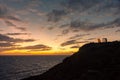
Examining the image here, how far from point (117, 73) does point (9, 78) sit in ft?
333

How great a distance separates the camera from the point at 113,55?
204ft

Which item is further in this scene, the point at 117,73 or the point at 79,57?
the point at 79,57

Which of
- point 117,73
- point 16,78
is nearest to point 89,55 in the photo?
point 117,73

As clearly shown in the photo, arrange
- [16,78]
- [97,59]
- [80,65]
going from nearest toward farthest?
[97,59], [80,65], [16,78]

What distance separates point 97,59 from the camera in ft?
210

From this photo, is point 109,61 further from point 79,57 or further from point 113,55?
point 79,57

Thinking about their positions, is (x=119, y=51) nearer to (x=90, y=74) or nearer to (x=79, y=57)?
(x=79, y=57)

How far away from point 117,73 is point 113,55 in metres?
19.1

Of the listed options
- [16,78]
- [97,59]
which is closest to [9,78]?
[16,78]

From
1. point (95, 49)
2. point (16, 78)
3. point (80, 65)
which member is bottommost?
point (16, 78)

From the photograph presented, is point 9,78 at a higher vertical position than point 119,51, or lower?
lower

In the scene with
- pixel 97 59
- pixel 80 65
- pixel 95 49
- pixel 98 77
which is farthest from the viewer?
pixel 95 49

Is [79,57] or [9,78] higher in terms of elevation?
[79,57]

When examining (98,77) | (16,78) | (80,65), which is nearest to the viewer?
(98,77)
